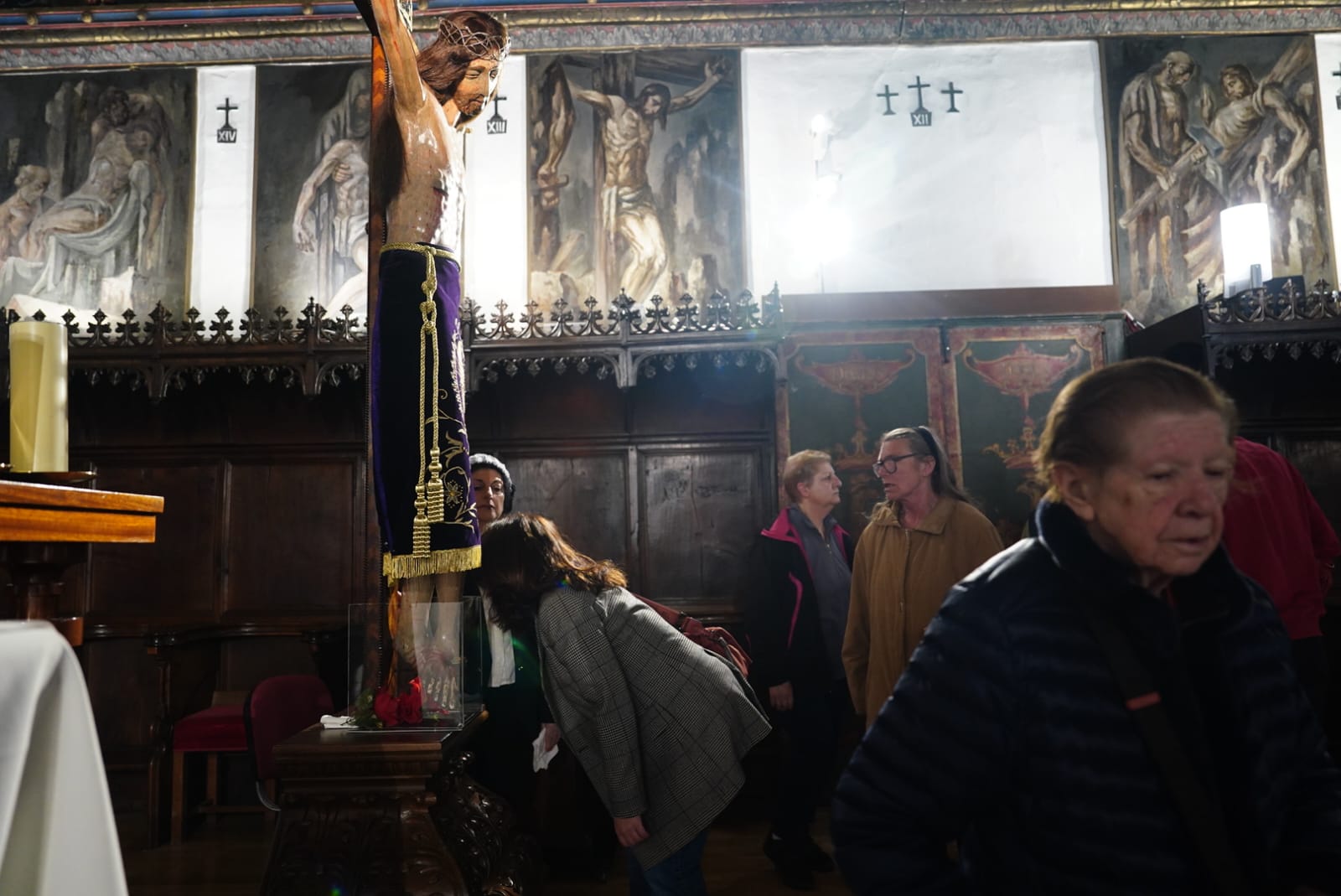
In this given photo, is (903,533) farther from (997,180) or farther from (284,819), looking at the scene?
(997,180)

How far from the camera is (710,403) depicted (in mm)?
6129

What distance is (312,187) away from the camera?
674 centimetres

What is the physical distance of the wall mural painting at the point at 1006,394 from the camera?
18.3 feet

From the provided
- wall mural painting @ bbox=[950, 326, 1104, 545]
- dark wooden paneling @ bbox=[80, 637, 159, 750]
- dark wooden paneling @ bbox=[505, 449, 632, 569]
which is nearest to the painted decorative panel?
wall mural painting @ bbox=[950, 326, 1104, 545]

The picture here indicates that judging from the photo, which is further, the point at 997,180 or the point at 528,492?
the point at 997,180

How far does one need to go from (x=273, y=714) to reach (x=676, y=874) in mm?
2184

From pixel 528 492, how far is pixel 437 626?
3.46 meters

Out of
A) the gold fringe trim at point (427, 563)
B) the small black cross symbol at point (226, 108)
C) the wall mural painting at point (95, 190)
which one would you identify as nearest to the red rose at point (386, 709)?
the gold fringe trim at point (427, 563)

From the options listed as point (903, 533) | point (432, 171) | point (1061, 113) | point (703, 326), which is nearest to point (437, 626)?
point (432, 171)

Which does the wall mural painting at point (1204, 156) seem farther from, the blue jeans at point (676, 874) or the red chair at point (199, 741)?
the red chair at point (199, 741)

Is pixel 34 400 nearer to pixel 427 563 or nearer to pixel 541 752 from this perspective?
pixel 427 563

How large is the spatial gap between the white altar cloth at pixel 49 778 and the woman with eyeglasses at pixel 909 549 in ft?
9.17

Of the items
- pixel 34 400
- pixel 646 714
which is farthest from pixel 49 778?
pixel 646 714

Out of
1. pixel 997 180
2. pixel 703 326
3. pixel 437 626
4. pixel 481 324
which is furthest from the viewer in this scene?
pixel 997 180
